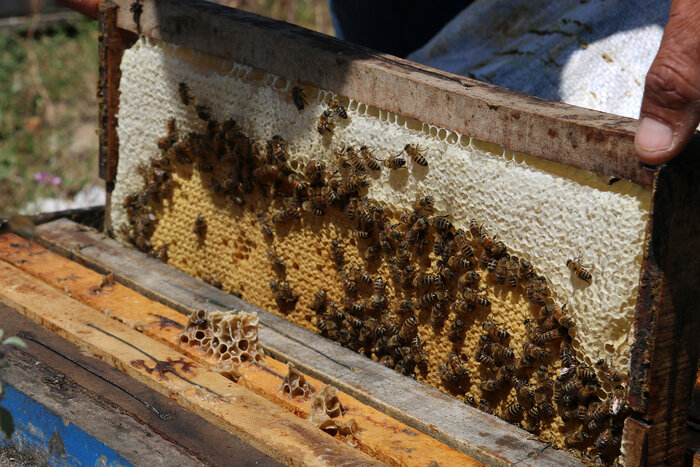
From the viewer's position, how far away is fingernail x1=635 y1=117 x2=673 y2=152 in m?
1.45

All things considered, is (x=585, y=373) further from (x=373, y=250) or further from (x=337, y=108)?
(x=337, y=108)

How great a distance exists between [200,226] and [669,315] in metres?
1.65

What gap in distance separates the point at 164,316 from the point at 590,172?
135 cm

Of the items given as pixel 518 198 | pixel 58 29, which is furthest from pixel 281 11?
pixel 518 198

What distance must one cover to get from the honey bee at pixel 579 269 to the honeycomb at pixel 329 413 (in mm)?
632

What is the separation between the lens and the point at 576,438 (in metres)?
1.82

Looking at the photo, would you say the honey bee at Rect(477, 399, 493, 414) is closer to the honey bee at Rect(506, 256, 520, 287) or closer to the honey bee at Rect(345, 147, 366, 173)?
the honey bee at Rect(506, 256, 520, 287)

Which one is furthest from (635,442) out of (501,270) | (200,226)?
(200,226)

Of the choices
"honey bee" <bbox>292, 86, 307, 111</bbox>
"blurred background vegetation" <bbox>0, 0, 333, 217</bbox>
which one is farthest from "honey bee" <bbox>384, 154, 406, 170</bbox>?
"blurred background vegetation" <bbox>0, 0, 333, 217</bbox>

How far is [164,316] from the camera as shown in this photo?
2.35 m

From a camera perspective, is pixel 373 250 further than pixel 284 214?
No

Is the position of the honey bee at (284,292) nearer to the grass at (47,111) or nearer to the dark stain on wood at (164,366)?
the dark stain on wood at (164,366)

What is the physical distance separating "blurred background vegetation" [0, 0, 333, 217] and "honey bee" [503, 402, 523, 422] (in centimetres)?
367

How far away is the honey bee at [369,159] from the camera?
2.12 metres
